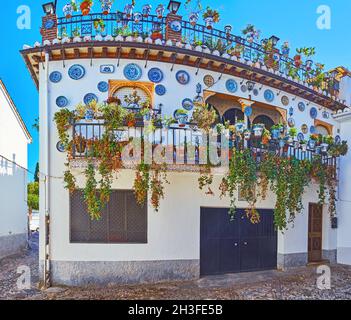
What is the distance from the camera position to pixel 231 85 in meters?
9.11

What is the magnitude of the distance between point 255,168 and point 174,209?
8.08 feet

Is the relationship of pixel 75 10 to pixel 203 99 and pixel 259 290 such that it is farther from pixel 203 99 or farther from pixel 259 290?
pixel 259 290

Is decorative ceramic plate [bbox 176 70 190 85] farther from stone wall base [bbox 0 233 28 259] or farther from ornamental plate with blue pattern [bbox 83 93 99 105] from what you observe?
stone wall base [bbox 0 233 28 259]

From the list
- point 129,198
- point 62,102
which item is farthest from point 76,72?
point 129,198

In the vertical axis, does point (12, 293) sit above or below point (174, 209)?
below

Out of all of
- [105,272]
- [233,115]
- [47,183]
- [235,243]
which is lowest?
[105,272]

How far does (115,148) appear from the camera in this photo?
6902 millimetres

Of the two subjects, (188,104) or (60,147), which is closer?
(60,147)

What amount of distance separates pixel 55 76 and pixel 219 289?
7174 millimetres

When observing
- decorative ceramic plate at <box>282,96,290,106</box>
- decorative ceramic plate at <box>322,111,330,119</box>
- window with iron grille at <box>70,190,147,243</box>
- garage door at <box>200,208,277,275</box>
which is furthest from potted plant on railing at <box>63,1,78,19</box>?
→ decorative ceramic plate at <box>322,111,330,119</box>

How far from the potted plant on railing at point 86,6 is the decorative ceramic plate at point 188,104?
3718 millimetres

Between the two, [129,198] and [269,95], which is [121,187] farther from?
[269,95]
